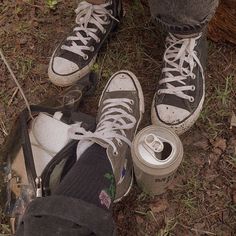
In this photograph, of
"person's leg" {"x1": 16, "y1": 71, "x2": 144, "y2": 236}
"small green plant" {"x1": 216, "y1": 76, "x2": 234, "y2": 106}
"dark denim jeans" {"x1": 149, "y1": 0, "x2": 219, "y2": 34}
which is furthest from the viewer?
"small green plant" {"x1": 216, "y1": 76, "x2": 234, "y2": 106}

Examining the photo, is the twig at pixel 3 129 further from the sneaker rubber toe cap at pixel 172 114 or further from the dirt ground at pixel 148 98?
the sneaker rubber toe cap at pixel 172 114

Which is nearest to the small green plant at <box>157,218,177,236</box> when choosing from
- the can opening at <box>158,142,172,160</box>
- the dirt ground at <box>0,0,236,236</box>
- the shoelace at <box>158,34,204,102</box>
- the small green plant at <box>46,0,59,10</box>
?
the dirt ground at <box>0,0,236,236</box>

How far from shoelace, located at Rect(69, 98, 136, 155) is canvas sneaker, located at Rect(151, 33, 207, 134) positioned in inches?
4.7

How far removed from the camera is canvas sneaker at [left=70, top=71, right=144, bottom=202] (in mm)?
1611

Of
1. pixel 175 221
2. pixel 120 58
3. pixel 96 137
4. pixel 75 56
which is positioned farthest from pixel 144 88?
pixel 175 221

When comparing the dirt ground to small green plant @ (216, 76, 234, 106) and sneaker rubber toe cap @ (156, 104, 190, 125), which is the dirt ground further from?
sneaker rubber toe cap @ (156, 104, 190, 125)

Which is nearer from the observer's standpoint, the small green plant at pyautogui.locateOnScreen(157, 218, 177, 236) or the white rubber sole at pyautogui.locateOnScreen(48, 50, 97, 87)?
→ the small green plant at pyautogui.locateOnScreen(157, 218, 177, 236)

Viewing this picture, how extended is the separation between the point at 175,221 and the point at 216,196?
0.21 meters

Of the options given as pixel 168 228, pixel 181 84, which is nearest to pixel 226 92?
pixel 181 84

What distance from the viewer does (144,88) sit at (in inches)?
79.7

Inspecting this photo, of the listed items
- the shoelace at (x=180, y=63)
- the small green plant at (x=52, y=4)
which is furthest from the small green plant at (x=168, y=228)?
the small green plant at (x=52, y=4)

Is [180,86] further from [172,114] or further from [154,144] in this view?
[154,144]

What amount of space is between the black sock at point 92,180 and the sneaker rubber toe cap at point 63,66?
0.51 meters

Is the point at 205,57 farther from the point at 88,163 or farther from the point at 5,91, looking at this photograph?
the point at 5,91
